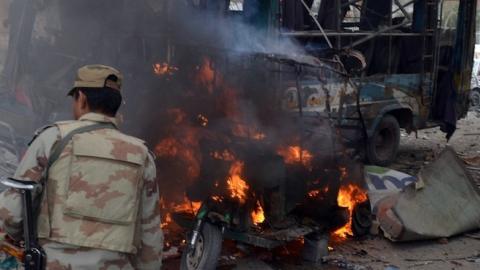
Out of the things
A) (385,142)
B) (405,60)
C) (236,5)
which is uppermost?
(236,5)

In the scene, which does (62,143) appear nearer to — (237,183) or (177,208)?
(237,183)

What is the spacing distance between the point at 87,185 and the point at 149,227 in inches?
14.0

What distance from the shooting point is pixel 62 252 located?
240 centimetres

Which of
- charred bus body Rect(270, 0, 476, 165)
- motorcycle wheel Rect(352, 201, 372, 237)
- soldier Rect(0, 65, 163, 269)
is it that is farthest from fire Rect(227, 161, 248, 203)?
charred bus body Rect(270, 0, 476, 165)

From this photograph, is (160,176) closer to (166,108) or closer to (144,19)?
(166,108)

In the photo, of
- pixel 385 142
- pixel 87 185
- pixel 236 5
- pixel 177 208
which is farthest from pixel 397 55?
pixel 87 185

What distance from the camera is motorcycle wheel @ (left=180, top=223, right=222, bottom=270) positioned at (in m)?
4.75

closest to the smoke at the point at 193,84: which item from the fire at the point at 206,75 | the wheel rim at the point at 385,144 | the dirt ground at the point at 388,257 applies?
the fire at the point at 206,75

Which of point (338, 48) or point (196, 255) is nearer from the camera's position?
point (196, 255)

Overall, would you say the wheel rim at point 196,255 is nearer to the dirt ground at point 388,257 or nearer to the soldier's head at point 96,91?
the dirt ground at point 388,257

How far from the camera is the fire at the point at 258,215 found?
5.09 m

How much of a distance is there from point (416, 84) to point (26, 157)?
7946 mm

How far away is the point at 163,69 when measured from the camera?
5.98 m

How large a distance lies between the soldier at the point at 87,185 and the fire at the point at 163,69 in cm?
345
